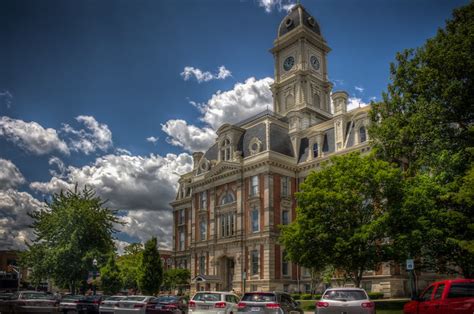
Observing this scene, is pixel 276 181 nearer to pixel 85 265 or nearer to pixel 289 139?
pixel 289 139

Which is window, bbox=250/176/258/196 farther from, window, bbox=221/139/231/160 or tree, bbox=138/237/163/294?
tree, bbox=138/237/163/294

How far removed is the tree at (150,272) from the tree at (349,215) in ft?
75.0

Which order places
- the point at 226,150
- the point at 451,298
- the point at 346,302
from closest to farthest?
the point at 451,298 → the point at 346,302 → the point at 226,150

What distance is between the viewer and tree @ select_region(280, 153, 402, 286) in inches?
1158

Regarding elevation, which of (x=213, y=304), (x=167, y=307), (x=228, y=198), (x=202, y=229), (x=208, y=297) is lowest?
(x=167, y=307)

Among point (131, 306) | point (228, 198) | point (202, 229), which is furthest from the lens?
point (202, 229)

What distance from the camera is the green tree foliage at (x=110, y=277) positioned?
1993 inches

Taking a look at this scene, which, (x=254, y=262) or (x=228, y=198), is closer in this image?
(x=254, y=262)

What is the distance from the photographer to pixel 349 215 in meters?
30.4

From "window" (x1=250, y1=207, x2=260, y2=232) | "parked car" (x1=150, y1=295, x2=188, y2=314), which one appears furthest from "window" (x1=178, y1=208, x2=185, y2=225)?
"parked car" (x1=150, y1=295, x2=188, y2=314)

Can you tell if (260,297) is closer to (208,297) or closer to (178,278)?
(208,297)

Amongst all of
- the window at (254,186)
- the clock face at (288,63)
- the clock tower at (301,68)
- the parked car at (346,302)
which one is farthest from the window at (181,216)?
the parked car at (346,302)

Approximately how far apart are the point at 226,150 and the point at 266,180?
28.4 ft

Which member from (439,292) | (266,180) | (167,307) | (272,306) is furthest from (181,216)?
(439,292)
